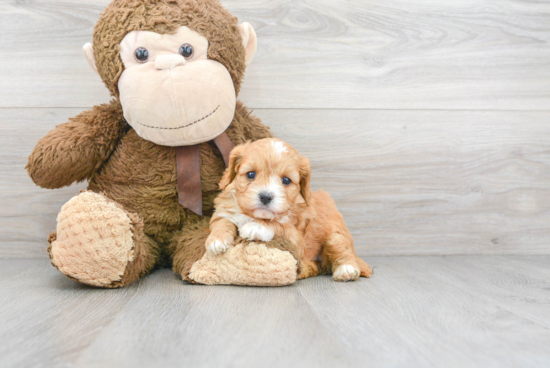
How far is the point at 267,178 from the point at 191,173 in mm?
286

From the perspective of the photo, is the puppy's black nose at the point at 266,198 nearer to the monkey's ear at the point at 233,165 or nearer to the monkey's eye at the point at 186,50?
the monkey's ear at the point at 233,165

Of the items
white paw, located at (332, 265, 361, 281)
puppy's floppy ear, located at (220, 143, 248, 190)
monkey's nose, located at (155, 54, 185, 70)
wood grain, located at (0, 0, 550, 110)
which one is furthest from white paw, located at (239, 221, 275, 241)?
wood grain, located at (0, 0, 550, 110)

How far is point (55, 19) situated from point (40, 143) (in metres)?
0.55

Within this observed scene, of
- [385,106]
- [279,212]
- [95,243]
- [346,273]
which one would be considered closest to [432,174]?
[385,106]

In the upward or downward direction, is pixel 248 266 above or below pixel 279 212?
below

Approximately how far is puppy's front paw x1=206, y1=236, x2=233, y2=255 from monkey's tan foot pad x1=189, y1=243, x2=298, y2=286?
2 centimetres

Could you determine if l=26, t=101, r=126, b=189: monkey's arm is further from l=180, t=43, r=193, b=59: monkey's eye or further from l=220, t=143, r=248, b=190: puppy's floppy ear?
l=220, t=143, r=248, b=190: puppy's floppy ear

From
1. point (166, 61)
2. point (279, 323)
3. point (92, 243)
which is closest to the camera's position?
point (279, 323)

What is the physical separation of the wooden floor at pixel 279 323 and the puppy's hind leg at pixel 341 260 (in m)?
0.03

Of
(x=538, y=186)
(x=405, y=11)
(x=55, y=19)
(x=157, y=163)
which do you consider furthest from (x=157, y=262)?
(x=538, y=186)

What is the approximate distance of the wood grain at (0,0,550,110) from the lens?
152 cm

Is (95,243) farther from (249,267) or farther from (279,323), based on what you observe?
(279,323)

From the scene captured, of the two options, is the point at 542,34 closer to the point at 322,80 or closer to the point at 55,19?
the point at 322,80

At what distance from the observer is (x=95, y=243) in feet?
3.45
